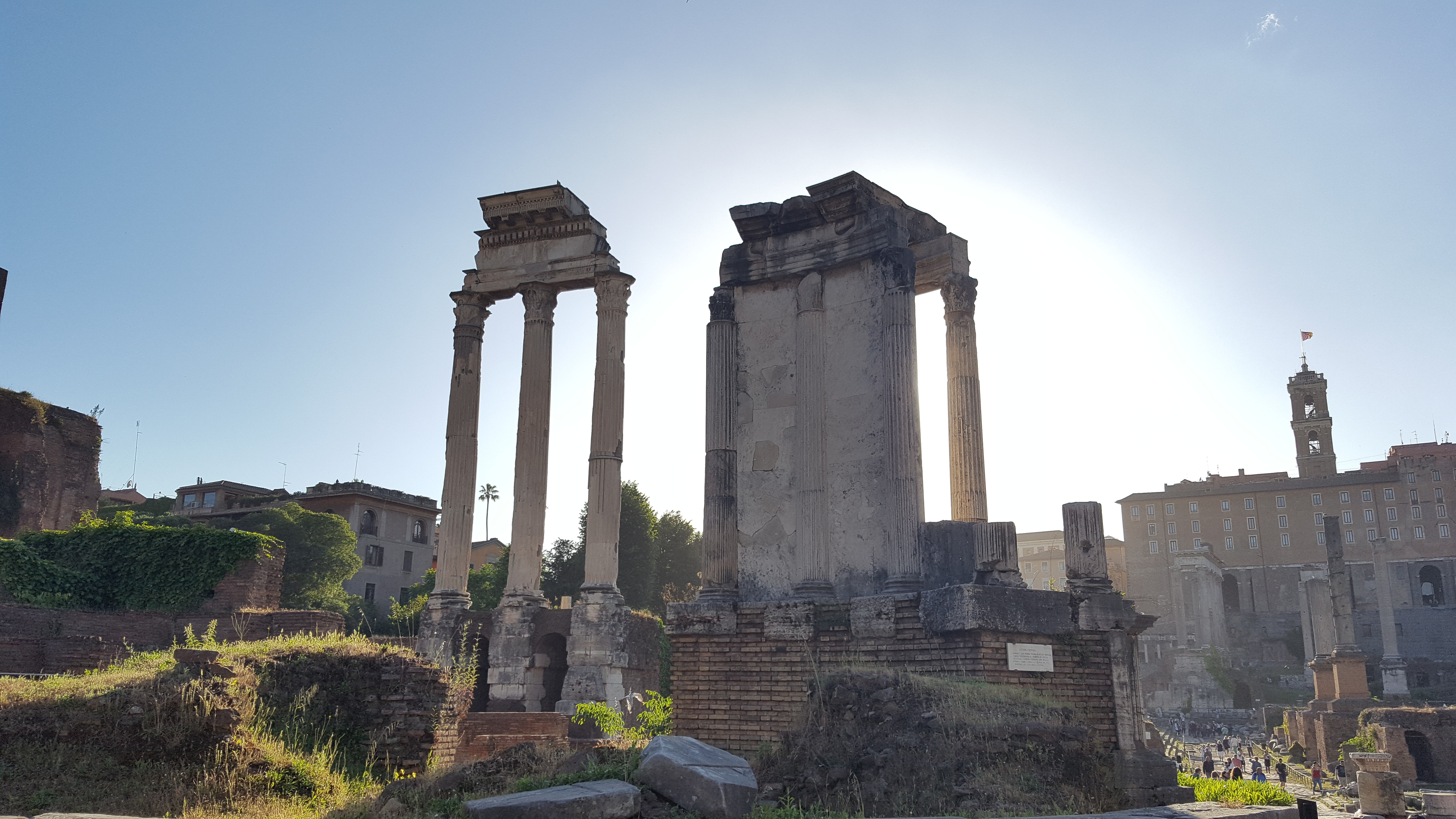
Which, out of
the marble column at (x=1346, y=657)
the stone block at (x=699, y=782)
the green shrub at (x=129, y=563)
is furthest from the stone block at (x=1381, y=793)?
the green shrub at (x=129, y=563)

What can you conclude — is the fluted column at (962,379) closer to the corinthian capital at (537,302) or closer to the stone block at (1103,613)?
the stone block at (1103,613)

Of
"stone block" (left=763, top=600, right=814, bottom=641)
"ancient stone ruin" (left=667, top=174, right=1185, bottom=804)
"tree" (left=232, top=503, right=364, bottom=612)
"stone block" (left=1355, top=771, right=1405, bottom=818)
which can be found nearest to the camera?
"ancient stone ruin" (left=667, top=174, right=1185, bottom=804)

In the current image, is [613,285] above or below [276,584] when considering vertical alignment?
above

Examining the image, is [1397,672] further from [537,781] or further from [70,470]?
[70,470]

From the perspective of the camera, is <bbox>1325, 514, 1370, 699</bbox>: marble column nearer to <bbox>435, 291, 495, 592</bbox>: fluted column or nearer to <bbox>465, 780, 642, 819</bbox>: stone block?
<bbox>435, 291, 495, 592</bbox>: fluted column

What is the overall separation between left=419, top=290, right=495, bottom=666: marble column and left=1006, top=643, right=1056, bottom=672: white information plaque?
17627mm

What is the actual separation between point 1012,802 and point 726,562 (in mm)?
4918

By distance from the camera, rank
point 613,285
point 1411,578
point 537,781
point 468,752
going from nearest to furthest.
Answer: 1. point 537,781
2. point 468,752
3. point 613,285
4. point 1411,578

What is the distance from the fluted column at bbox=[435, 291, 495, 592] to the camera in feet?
83.0

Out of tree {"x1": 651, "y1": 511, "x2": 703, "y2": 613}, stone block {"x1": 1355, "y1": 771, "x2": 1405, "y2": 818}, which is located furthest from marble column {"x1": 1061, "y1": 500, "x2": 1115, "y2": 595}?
tree {"x1": 651, "y1": 511, "x2": 703, "y2": 613}

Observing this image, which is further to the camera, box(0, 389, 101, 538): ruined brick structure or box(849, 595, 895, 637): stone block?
box(0, 389, 101, 538): ruined brick structure

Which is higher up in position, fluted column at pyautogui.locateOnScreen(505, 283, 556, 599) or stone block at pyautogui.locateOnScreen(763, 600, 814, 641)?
fluted column at pyautogui.locateOnScreen(505, 283, 556, 599)

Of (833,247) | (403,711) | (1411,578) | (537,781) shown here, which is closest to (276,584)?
(403,711)

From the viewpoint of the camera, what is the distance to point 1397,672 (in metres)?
49.5
